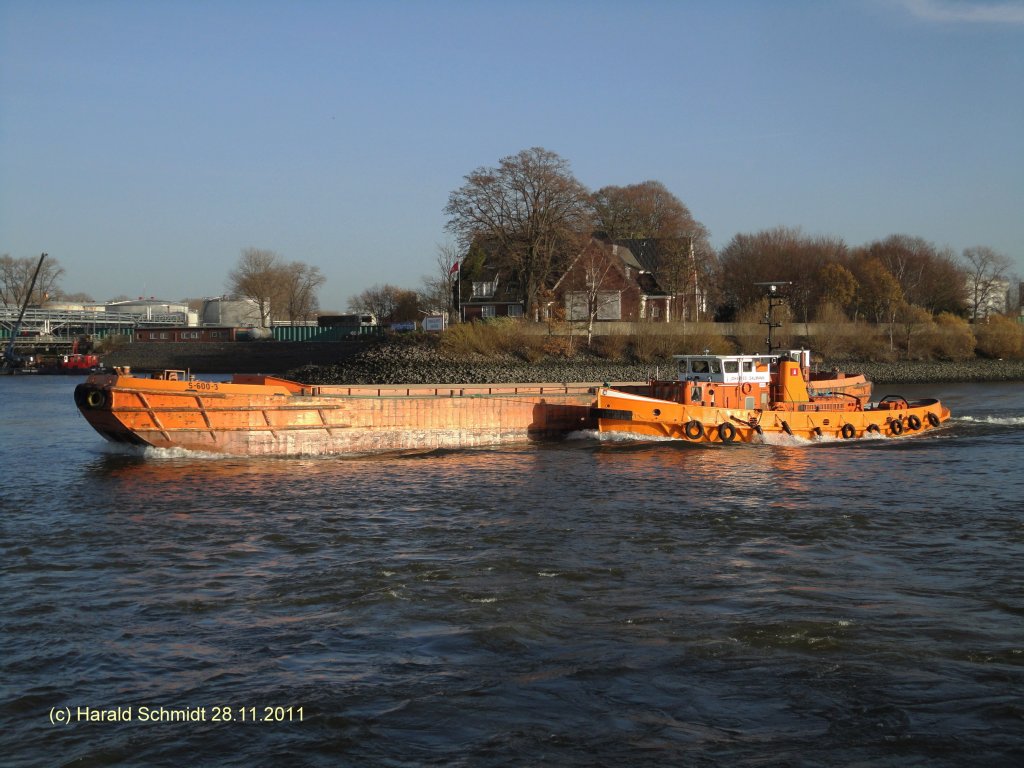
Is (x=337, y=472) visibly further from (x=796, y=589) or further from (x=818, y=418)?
(x=818, y=418)

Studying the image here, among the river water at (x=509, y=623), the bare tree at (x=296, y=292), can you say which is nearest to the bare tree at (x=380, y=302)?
the bare tree at (x=296, y=292)

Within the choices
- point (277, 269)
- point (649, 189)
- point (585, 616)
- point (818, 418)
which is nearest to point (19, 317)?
point (277, 269)

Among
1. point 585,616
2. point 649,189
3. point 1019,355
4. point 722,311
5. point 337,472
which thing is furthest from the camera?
point 649,189

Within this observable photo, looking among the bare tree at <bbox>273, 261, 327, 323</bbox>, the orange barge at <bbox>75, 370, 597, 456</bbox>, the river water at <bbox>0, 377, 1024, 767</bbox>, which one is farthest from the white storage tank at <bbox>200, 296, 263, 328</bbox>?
the river water at <bbox>0, 377, 1024, 767</bbox>

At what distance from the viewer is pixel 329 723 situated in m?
8.73

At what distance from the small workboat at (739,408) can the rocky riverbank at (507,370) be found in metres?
14.8

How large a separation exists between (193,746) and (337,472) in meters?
15.4

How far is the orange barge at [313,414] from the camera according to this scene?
24203mm

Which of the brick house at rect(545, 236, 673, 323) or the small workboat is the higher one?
the brick house at rect(545, 236, 673, 323)

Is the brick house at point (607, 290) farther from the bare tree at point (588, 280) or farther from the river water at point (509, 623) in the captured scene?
the river water at point (509, 623)

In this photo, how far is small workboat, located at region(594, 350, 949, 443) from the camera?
2936cm

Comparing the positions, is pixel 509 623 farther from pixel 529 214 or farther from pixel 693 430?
pixel 529 214

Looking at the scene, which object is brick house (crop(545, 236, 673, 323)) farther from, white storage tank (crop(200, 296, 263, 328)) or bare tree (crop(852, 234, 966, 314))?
white storage tank (crop(200, 296, 263, 328))

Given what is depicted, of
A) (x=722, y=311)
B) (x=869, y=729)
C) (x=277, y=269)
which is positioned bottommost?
(x=869, y=729)
